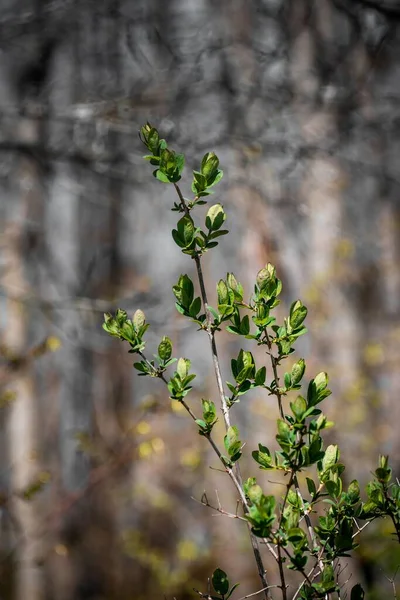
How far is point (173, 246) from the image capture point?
649 cm

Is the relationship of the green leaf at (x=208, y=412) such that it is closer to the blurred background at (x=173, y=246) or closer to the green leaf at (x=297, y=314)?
the green leaf at (x=297, y=314)

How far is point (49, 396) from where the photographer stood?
671 cm

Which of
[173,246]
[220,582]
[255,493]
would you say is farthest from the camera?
[173,246]

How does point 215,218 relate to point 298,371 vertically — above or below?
above

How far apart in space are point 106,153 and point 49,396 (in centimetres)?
409

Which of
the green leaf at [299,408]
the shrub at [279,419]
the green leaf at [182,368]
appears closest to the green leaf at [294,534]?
the shrub at [279,419]

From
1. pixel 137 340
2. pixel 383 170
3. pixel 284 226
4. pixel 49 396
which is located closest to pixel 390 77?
pixel 383 170

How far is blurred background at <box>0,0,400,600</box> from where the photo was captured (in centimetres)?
329

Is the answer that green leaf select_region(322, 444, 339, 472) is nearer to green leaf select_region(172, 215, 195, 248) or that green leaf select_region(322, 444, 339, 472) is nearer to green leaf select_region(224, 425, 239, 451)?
green leaf select_region(224, 425, 239, 451)

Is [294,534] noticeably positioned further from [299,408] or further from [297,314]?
[297,314]

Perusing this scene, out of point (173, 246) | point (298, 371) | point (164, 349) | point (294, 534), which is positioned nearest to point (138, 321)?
point (164, 349)

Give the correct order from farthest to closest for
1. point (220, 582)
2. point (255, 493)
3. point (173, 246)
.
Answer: point (173, 246) < point (220, 582) < point (255, 493)

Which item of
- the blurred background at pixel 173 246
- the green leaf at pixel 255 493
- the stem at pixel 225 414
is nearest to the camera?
the green leaf at pixel 255 493

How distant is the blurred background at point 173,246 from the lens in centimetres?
329
